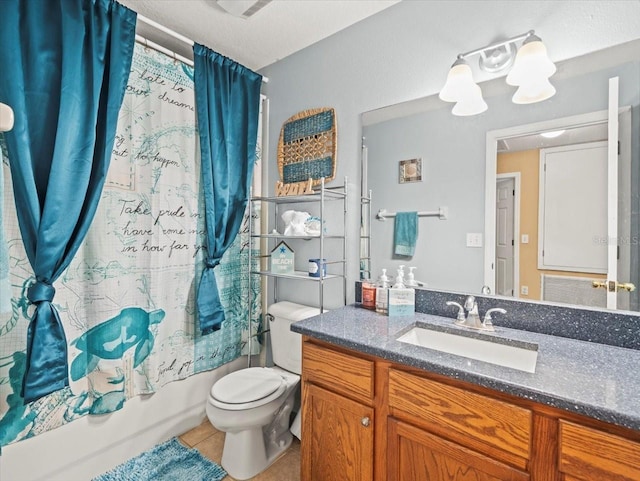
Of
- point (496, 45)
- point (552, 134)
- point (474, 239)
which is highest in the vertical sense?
point (496, 45)

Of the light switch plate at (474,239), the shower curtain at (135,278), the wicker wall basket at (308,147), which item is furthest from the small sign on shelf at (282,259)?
the light switch plate at (474,239)

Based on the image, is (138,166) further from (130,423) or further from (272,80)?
(130,423)

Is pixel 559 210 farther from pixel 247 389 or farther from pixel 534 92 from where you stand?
pixel 247 389

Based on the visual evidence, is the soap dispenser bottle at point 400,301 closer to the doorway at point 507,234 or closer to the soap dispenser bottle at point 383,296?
the soap dispenser bottle at point 383,296

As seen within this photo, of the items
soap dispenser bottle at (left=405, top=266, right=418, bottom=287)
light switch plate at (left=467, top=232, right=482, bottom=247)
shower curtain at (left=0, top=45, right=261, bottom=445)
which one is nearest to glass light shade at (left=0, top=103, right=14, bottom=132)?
shower curtain at (left=0, top=45, right=261, bottom=445)

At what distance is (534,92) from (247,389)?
1914 millimetres

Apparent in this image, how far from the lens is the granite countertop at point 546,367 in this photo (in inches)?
29.8

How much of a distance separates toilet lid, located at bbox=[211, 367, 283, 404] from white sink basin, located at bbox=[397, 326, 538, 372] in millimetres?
809

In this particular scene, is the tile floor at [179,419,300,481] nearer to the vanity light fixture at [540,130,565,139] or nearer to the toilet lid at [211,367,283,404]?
the toilet lid at [211,367,283,404]

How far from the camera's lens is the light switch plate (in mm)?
1424

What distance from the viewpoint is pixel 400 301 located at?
147 cm

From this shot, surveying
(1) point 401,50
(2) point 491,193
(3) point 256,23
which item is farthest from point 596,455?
(3) point 256,23

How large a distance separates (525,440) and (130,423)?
183 cm

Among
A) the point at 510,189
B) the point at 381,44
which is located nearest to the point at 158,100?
the point at 381,44
